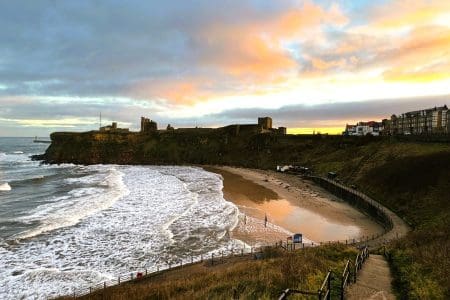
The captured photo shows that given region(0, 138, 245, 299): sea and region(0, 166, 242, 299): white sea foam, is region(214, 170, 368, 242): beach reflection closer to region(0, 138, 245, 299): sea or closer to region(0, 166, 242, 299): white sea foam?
region(0, 138, 245, 299): sea

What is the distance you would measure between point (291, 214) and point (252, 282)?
25317mm

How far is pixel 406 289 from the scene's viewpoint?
37.2ft

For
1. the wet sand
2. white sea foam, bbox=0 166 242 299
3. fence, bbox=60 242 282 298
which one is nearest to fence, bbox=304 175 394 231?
the wet sand

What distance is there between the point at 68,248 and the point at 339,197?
32.6 meters

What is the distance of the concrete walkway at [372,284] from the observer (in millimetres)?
10516

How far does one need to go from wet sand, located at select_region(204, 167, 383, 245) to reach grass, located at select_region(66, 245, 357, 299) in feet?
33.7

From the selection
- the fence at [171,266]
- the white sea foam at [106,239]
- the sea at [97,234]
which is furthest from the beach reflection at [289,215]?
the fence at [171,266]

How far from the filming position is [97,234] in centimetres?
2719

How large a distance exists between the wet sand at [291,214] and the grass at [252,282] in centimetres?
1027

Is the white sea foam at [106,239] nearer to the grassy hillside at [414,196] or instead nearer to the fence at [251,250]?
the fence at [251,250]

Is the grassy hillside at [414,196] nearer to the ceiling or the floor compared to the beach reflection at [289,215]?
nearer to the ceiling

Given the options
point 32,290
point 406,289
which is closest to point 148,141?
point 32,290

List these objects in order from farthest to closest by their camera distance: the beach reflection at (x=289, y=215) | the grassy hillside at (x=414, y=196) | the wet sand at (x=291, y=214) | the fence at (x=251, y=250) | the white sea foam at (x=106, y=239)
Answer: the beach reflection at (x=289, y=215)
the wet sand at (x=291, y=214)
the white sea foam at (x=106, y=239)
the fence at (x=251, y=250)
the grassy hillside at (x=414, y=196)

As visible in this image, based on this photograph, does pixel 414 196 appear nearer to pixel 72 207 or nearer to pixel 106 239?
pixel 106 239
